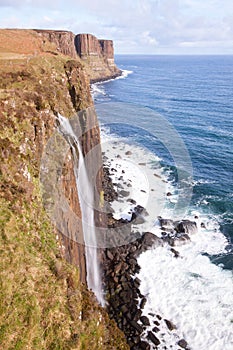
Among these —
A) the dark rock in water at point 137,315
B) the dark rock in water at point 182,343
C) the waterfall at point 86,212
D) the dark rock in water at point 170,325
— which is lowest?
the dark rock in water at point 182,343

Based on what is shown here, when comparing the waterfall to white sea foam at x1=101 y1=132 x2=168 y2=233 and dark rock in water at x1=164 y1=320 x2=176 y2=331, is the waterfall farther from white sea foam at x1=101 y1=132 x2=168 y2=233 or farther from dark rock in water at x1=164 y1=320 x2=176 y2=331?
white sea foam at x1=101 y1=132 x2=168 y2=233

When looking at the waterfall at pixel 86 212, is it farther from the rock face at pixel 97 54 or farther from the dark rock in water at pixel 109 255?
the rock face at pixel 97 54

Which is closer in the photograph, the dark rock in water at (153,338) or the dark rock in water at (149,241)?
the dark rock in water at (153,338)

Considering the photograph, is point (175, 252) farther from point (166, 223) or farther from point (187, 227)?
point (166, 223)

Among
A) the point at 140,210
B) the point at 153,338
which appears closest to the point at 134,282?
the point at 153,338

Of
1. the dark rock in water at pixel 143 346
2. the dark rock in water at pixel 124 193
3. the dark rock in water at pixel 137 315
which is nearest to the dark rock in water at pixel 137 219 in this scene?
the dark rock in water at pixel 124 193

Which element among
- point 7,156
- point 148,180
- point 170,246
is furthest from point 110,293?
point 148,180
